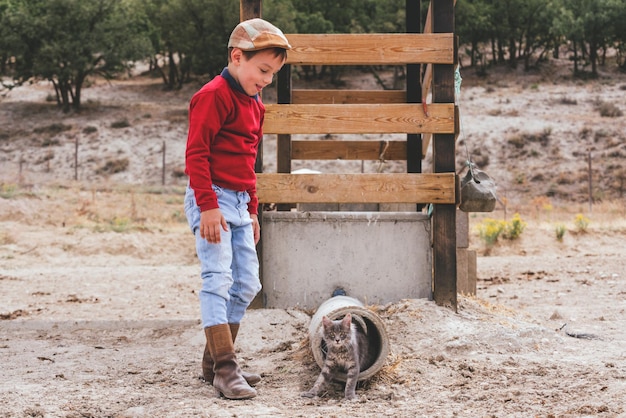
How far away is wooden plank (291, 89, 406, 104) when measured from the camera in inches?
273

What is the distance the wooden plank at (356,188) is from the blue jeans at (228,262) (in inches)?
47.2

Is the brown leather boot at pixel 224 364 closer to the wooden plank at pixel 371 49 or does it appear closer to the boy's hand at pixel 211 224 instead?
the boy's hand at pixel 211 224

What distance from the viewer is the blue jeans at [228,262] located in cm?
334

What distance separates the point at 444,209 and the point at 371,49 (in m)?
1.25

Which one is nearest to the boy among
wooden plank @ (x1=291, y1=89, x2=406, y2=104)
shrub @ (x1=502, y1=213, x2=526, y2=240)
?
wooden plank @ (x1=291, y1=89, x2=406, y2=104)

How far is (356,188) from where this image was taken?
479 cm

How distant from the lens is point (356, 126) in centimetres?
482

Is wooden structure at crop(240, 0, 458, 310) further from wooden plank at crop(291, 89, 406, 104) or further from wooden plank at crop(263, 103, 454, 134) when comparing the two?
wooden plank at crop(291, 89, 406, 104)

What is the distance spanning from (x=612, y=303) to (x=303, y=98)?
3651 mm

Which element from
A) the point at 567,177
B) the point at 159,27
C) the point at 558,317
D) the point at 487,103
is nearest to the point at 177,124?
the point at 159,27

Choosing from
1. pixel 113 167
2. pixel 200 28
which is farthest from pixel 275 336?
pixel 200 28

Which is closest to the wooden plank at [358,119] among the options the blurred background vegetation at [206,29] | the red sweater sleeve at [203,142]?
the red sweater sleeve at [203,142]

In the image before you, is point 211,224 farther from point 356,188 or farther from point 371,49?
point 371,49

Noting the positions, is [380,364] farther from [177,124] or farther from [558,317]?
[177,124]
